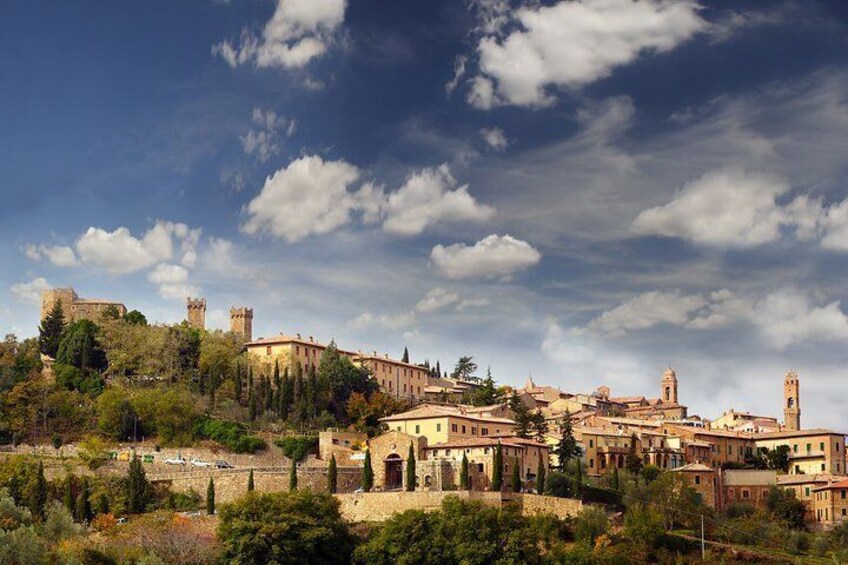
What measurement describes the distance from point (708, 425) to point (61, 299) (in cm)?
5714

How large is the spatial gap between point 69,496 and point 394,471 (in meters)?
18.7

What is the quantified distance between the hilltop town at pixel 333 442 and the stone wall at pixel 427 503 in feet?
0.28

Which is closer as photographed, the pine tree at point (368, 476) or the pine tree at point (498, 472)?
the pine tree at point (498, 472)

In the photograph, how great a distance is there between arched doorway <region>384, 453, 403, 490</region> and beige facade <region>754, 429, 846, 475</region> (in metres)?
29.8

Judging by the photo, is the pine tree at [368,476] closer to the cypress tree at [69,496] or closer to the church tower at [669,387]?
the cypress tree at [69,496]

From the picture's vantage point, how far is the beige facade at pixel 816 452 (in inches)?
3720

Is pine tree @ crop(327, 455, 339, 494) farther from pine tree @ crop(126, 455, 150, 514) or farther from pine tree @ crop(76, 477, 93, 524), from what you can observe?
pine tree @ crop(76, 477, 93, 524)

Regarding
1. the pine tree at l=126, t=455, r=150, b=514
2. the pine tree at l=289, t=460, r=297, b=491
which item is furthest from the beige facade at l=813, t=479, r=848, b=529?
the pine tree at l=126, t=455, r=150, b=514

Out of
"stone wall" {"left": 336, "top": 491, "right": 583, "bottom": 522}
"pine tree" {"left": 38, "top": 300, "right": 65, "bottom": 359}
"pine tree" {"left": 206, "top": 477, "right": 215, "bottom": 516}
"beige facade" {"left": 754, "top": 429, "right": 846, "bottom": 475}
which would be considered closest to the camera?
"stone wall" {"left": 336, "top": 491, "right": 583, "bottom": 522}

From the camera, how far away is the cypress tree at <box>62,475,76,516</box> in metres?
75.1

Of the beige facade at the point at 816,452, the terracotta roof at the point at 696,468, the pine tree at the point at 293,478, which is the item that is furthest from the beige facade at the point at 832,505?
the pine tree at the point at 293,478

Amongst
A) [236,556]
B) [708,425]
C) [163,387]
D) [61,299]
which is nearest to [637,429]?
[708,425]

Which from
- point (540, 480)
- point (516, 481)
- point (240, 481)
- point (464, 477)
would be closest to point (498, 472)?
point (516, 481)

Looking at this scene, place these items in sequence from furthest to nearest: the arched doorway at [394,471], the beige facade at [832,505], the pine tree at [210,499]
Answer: the beige facade at [832,505], the arched doorway at [394,471], the pine tree at [210,499]
